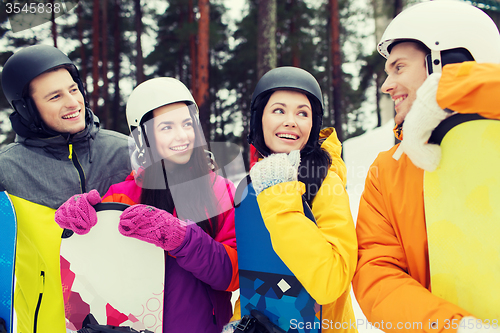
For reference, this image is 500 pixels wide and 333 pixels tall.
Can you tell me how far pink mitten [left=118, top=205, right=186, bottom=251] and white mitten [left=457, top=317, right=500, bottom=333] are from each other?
1.32m

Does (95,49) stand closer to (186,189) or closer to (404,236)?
(186,189)

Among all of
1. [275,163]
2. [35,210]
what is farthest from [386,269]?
[35,210]

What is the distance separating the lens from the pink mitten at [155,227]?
1.59 m

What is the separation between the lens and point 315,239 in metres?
1.33

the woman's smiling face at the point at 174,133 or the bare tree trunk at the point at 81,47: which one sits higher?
the bare tree trunk at the point at 81,47

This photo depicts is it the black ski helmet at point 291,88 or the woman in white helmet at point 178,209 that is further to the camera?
the black ski helmet at point 291,88

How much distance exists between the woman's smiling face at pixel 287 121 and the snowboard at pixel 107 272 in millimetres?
1006

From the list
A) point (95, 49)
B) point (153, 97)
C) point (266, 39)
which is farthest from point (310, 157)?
point (95, 49)

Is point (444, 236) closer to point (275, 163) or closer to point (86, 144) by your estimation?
point (275, 163)

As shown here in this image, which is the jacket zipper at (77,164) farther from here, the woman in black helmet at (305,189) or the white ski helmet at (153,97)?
the woman in black helmet at (305,189)

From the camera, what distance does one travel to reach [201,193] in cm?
199

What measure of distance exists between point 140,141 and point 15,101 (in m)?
1.09

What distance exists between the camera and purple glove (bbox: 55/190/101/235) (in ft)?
5.55

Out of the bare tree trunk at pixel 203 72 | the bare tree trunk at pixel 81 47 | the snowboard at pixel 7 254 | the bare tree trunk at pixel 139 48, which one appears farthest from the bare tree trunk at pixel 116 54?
the snowboard at pixel 7 254
